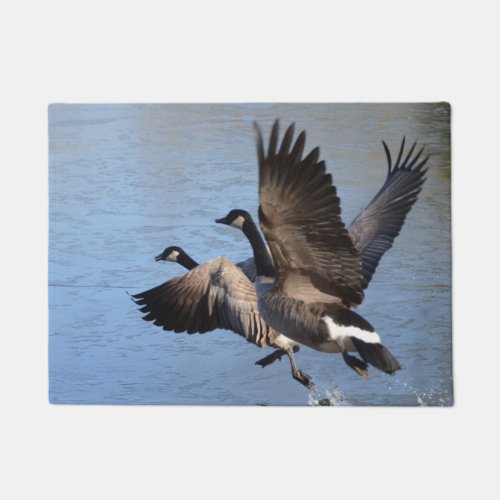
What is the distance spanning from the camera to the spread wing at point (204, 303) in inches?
160

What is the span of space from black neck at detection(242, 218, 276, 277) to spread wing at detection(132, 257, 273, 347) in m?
0.12

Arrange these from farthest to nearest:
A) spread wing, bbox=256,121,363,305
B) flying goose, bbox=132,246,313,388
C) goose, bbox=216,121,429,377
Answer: flying goose, bbox=132,246,313,388 < goose, bbox=216,121,429,377 < spread wing, bbox=256,121,363,305

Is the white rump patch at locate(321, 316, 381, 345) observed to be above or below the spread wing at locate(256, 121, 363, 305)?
below

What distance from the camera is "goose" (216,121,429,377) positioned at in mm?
3744

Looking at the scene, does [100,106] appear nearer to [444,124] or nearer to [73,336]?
[73,336]

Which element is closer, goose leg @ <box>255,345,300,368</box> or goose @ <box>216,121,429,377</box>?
goose @ <box>216,121,429,377</box>

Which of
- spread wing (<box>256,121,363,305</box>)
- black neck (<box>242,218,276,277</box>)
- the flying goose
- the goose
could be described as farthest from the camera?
the flying goose

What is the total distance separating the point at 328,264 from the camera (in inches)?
152

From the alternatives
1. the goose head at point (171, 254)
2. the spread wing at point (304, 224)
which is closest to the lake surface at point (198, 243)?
the goose head at point (171, 254)

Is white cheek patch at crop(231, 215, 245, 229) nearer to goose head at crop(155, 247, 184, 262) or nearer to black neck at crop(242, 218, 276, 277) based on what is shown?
black neck at crop(242, 218, 276, 277)

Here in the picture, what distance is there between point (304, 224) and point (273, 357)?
62 centimetres

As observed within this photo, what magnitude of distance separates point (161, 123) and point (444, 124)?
108cm

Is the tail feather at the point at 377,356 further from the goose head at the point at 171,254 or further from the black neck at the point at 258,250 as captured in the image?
the goose head at the point at 171,254

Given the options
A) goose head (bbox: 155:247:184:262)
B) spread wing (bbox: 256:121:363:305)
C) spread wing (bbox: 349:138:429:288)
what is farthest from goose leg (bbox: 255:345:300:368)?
goose head (bbox: 155:247:184:262)
